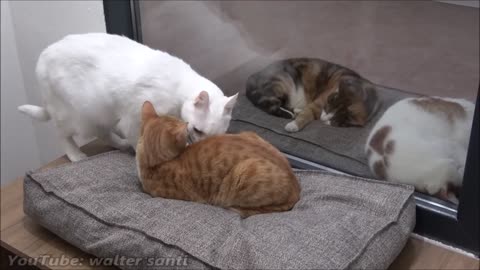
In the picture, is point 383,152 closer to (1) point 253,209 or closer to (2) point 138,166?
(1) point 253,209

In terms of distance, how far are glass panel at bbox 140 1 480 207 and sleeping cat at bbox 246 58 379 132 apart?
0.02m

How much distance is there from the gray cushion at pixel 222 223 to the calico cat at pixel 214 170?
3 cm

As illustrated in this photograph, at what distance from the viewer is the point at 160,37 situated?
1.79 metres

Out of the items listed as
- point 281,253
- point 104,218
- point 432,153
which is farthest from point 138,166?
point 432,153

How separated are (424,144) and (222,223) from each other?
58 cm

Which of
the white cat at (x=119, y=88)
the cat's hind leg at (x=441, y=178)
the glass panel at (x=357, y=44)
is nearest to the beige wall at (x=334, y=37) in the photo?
the glass panel at (x=357, y=44)

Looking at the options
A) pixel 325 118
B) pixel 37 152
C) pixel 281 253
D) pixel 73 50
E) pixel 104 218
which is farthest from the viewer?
pixel 37 152

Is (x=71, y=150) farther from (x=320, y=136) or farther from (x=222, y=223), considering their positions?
(x=320, y=136)

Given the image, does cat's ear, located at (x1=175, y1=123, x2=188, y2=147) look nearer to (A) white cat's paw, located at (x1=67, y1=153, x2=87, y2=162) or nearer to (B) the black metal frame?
(A) white cat's paw, located at (x1=67, y1=153, x2=87, y2=162)

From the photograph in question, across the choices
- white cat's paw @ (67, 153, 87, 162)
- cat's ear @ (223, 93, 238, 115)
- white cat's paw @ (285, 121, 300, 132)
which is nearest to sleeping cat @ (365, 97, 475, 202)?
white cat's paw @ (285, 121, 300, 132)

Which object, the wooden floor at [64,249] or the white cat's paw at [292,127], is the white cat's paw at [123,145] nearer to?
the wooden floor at [64,249]

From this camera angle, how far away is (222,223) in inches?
46.2

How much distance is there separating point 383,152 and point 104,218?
724 millimetres

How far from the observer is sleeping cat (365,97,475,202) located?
1335mm
